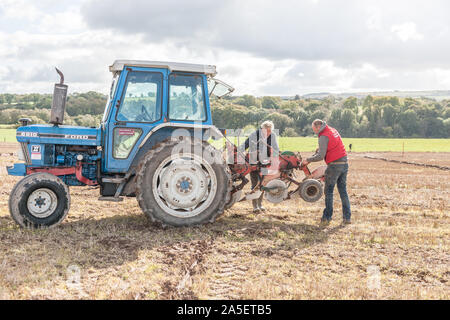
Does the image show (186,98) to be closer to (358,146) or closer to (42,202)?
(42,202)

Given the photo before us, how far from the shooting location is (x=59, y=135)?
22.5 ft

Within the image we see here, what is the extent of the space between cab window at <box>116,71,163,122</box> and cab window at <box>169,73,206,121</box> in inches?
8.2

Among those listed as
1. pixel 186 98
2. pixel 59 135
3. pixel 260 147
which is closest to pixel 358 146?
pixel 260 147

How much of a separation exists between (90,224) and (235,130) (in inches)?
122

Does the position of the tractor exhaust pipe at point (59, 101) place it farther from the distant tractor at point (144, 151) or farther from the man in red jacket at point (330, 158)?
the man in red jacket at point (330, 158)

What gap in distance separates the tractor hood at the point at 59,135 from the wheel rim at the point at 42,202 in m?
0.92

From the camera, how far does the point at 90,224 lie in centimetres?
694

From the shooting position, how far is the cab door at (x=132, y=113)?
6689 mm

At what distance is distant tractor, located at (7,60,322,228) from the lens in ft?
21.0

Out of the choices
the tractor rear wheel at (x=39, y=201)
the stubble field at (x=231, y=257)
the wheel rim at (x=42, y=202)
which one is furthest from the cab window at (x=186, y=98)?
the wheel rim at (x=42, y=202)

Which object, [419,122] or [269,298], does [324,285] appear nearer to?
[269,298]

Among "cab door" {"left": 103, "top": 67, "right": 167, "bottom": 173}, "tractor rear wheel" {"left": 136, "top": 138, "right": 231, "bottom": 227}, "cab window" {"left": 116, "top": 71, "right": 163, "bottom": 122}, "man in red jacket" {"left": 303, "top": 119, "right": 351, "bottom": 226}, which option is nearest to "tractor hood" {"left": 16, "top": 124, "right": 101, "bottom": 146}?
"cab door" {"left": 103, "top": 67, "right": 167, "bottom": 173}
